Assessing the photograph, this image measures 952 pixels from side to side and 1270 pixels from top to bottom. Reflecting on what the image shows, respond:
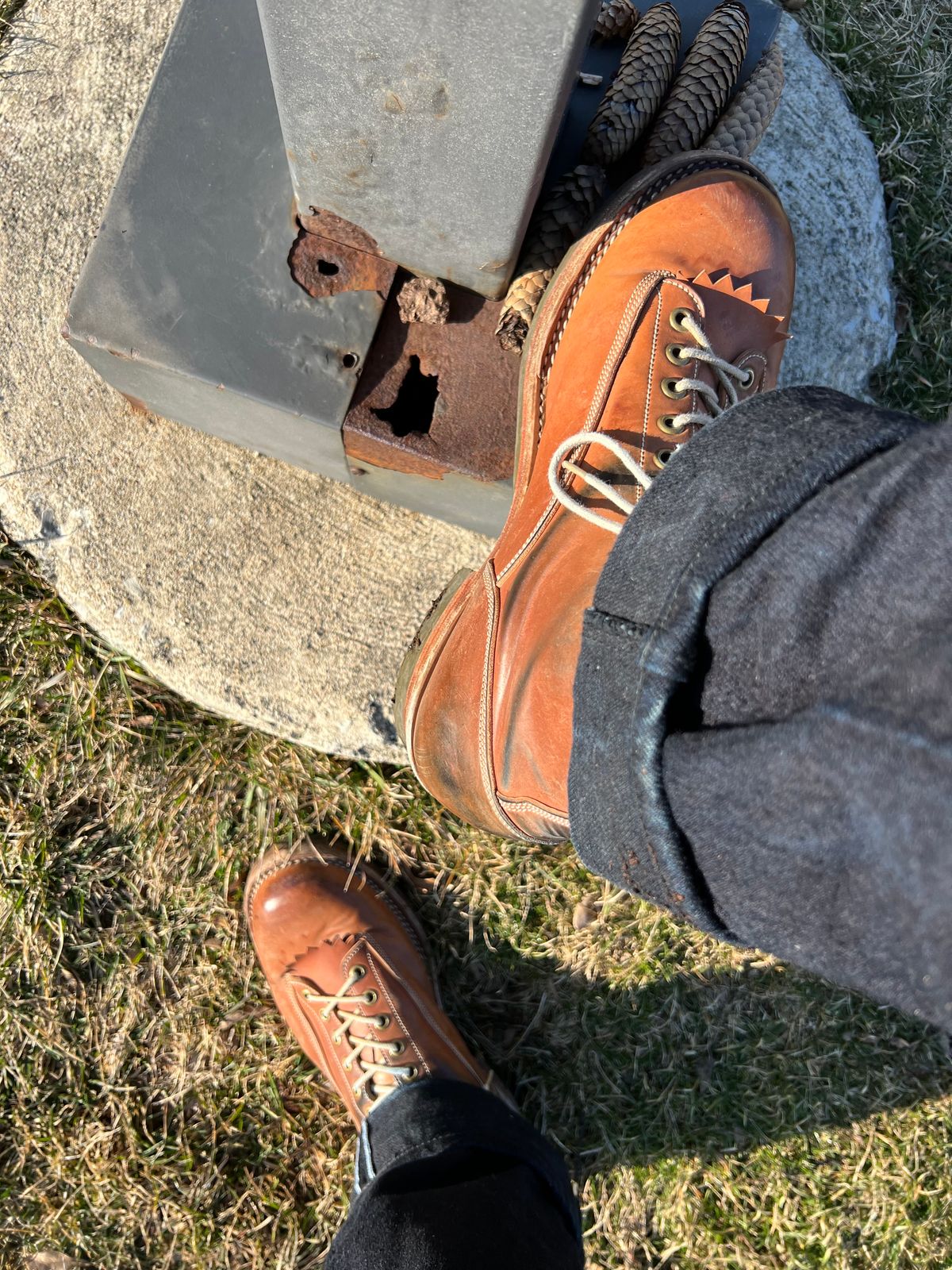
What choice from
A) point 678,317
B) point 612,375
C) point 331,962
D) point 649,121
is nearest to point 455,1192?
point 331,962

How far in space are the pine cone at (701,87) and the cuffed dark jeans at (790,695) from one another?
77 centimetres

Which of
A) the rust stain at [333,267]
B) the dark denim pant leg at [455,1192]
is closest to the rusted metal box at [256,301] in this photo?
the rust stain at [333,267]

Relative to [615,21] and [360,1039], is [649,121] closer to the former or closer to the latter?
[615,21]

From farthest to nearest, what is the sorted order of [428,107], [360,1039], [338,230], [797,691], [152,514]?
[360,1039], [152,514], [338,230], [428,107], [797,691]

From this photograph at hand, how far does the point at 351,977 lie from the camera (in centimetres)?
198

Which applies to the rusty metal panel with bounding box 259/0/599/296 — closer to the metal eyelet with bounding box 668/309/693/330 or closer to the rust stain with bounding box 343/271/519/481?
the rust stain with bounding box 343/271/519/481

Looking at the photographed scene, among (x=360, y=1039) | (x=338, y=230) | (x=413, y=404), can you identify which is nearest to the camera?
(x=338, y=230)

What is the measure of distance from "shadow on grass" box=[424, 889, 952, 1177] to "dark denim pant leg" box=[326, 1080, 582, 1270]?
17 cm

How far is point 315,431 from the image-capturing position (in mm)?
1464

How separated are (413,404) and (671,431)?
0.40 m

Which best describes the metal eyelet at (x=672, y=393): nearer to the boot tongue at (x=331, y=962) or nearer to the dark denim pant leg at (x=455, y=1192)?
the boot tongue at (x=331, y=962)

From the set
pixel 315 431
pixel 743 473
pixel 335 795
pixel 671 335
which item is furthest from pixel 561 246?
pixel 335 795

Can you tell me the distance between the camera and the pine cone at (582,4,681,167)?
56.3 inches

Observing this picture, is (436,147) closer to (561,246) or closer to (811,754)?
(561,246)
